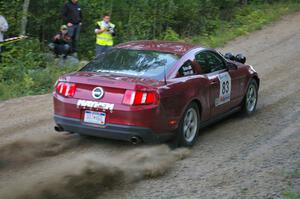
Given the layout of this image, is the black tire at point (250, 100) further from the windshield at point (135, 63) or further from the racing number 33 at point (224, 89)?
the windshield at point (135, 63)

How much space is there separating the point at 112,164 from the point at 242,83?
3687 millimetres

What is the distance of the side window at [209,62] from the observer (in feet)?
27.3

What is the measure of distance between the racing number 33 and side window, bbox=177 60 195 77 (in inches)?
30.4

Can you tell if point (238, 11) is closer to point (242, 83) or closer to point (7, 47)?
point (7, 47)

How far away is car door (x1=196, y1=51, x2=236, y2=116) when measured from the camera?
8320mm

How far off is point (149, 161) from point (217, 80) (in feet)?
7.40

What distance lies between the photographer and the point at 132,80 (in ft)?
23.5

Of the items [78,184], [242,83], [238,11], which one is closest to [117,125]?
[78,184]

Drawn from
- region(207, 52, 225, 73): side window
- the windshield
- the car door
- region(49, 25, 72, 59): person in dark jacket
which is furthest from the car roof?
region(49, 25, 72, 59): person in dark jacket

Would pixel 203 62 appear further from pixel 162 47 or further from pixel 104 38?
pixel 104 38

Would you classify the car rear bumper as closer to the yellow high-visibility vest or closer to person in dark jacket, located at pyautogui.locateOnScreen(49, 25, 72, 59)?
the yellow high-visibility vest

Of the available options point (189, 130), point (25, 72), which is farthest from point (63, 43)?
point (189, 130)

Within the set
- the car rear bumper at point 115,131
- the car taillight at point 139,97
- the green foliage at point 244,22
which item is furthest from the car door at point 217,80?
the green foliage at point 244,22

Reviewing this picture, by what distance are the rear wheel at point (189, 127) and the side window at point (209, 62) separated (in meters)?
0.77
